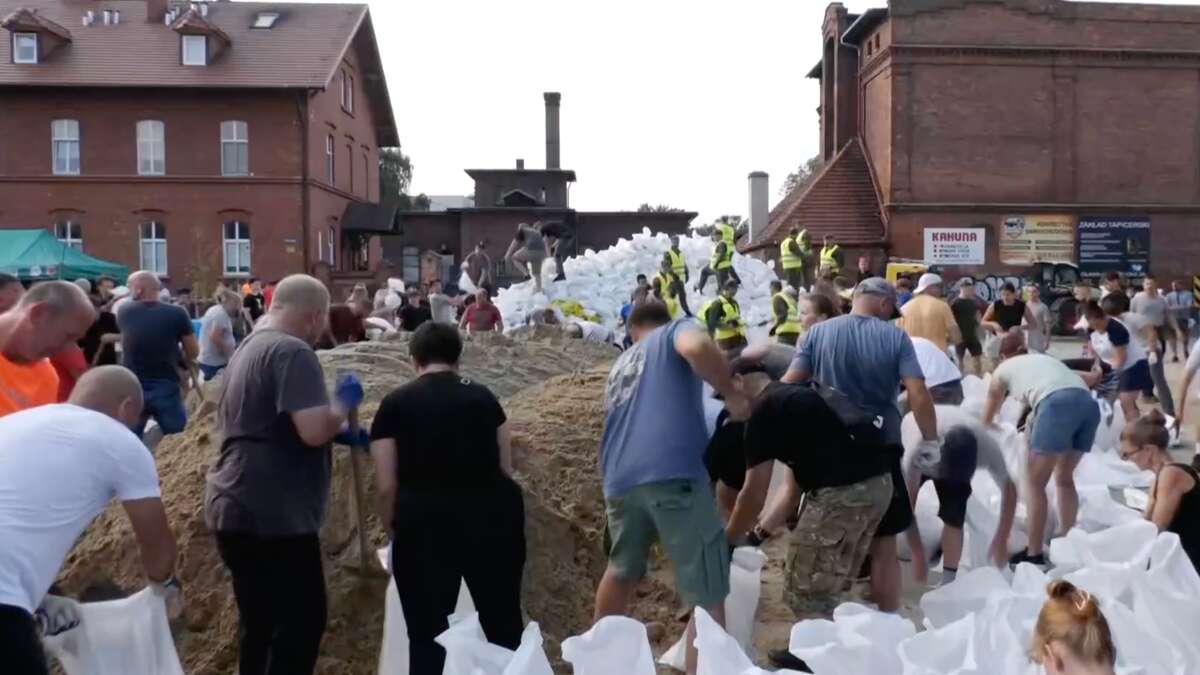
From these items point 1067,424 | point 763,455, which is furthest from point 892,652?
point 1067,424

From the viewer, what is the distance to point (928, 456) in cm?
632

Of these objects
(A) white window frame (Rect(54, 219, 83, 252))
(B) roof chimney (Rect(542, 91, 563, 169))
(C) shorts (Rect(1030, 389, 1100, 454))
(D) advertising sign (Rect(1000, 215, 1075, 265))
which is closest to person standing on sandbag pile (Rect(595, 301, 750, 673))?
(C) shorts (Rect(1030, 389, 1100, 454))

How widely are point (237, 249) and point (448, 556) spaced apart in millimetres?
33787

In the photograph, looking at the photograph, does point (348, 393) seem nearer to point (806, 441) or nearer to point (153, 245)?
point (806, 441)

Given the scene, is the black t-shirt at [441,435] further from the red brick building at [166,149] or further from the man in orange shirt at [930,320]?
the red brick building at [166,149]

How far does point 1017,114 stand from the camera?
106ft

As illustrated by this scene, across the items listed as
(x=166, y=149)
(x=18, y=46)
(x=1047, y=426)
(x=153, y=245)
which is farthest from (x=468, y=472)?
(x=18, y=46)

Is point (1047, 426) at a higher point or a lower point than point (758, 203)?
lower

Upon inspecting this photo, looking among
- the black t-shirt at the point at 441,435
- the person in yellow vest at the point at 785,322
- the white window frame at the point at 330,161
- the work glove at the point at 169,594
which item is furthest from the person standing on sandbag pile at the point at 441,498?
the white window frame at the point at 330,161

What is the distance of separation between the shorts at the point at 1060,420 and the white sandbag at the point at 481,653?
3.86 m

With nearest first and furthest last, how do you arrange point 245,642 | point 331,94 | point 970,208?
point 245,642 → point 970,208 → point 331,94

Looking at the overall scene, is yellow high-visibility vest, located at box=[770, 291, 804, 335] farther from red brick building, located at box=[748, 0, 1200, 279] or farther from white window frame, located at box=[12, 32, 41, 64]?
white window frame, located at box=[12, 32, 41, 64]

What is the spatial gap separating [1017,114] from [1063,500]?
2756 cm

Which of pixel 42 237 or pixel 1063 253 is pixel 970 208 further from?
pixel 42 237
